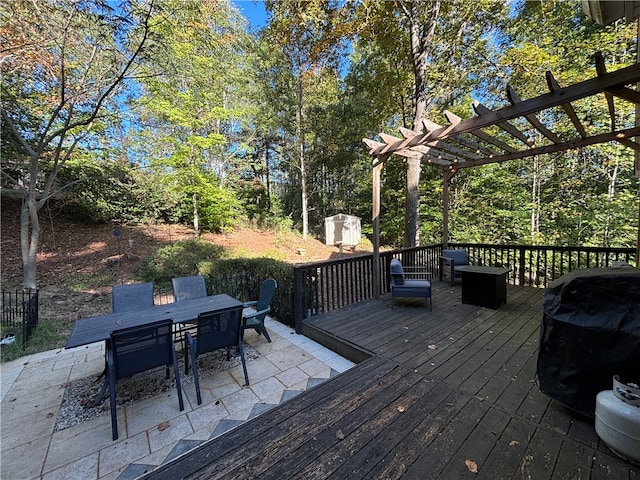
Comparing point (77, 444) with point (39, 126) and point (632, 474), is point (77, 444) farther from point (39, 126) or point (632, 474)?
point (39, 126)

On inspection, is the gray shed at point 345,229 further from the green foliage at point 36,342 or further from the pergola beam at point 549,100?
Answer: the green foliage at point 36,342

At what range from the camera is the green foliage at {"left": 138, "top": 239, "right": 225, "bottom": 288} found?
22.5 feet

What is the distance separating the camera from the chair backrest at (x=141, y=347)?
2279 millimetres

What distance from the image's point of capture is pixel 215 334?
2803mm

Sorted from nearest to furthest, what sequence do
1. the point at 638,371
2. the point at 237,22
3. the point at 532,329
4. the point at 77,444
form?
1. the point at 638,371
2. the point at 77,444
3. the point at 532,329
4. the point at 237,22

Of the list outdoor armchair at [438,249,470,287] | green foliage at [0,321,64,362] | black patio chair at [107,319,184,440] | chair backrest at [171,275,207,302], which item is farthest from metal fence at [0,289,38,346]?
outdoor armchair at [438,249,470,287]

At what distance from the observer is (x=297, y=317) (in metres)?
4.00

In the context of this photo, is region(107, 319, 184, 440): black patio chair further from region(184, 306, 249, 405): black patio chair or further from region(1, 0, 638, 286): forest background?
region(1, 0, 638, 286): forest background

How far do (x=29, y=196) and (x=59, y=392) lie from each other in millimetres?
4864

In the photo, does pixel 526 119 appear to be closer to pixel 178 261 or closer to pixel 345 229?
pixel 178 261

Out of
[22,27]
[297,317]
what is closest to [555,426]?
[297,317]

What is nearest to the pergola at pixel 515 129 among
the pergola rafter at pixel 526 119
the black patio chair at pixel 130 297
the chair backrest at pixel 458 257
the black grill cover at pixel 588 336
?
the pergola rafter at pixel 526 119

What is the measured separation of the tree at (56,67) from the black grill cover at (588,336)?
7912mm

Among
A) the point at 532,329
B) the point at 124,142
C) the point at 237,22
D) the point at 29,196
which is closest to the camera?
the point at 532,329
